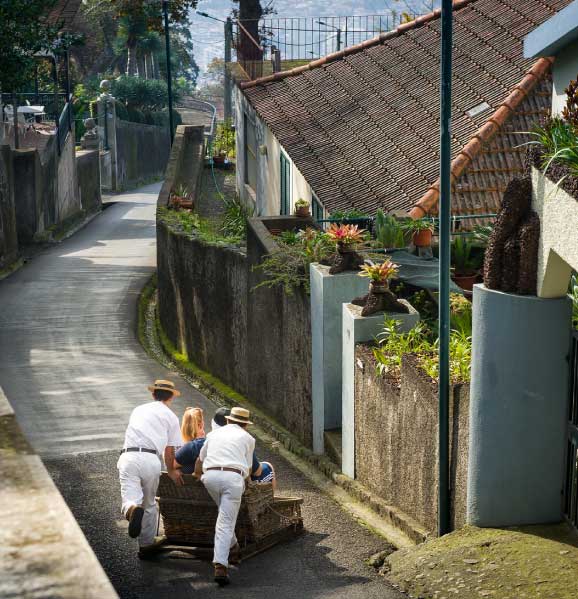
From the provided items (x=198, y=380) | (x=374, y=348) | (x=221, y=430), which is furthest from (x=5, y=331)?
(x=221, y=430)

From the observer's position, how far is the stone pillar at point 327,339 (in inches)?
548

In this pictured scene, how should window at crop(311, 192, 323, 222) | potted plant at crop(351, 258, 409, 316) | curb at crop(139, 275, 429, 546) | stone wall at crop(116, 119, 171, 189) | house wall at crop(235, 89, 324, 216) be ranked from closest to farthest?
curb at crop(139, 275, 429, 546)
potted plant at crop(351, 258, 409, 316)
window at crop(311, 192, 323, 222)
house wall at crop(235, 89, 324, 216)
stone wall at crop(116, 119, 171, 189)

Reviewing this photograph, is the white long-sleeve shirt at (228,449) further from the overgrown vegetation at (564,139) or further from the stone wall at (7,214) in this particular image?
the stone wall at (7,214)

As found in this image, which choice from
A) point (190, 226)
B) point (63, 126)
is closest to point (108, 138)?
point (63, 126)

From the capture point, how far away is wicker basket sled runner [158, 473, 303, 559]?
10422mm

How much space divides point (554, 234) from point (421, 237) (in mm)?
6911

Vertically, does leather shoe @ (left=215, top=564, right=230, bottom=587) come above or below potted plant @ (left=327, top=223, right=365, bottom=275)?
below

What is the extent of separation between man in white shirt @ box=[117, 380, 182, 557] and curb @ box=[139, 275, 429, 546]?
2294mm

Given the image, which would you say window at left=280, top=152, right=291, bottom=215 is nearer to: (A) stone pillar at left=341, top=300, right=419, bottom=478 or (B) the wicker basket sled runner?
(A) stone pillar at left=341, top=300, right=419, bottom=478

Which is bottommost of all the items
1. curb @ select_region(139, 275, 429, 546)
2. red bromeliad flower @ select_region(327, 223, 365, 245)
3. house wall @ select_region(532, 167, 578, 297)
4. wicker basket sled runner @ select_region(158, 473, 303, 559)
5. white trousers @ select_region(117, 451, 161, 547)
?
curb @ select_region(139, 275, 429, 546)

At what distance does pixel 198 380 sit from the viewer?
802 inches

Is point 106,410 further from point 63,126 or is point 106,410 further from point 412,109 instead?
point 63,126

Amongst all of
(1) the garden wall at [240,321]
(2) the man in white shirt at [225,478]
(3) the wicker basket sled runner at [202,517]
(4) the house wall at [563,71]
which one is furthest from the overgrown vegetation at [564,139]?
(1) the garden wall at [240,321]

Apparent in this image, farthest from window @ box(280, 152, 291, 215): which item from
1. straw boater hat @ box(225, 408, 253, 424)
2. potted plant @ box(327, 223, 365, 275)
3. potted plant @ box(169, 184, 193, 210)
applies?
straw boater hat @ box(225, 408, 253, 424)
